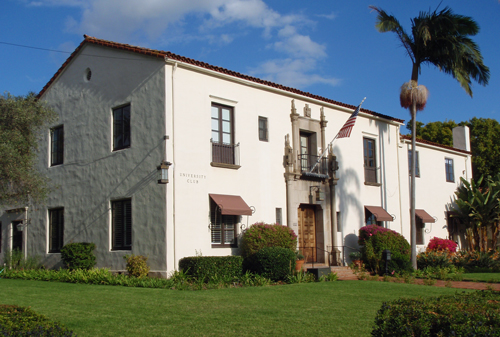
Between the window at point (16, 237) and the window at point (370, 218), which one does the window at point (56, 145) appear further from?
the window at point (370, 218)

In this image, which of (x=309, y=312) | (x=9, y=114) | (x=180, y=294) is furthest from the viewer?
(x=9, y=114)

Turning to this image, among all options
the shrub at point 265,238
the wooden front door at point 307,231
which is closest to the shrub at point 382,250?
the wooden front door at point 307,231

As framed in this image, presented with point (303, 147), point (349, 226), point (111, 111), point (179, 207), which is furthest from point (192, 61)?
point (349, 226)

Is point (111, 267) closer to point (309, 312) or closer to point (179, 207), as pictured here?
point (179, 207)

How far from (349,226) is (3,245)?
46.5 ft

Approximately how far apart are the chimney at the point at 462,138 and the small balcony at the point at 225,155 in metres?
17.3

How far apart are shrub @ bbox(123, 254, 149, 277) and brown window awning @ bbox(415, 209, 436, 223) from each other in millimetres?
13986

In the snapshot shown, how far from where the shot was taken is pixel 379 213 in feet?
71.8

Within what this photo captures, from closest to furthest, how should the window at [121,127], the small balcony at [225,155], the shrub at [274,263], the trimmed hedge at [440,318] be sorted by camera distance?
1. the trimmed hedge at [440,318]
2. the shrub at [274,263]
3. the small balcony at [225,155]
4. the window at [121,127]

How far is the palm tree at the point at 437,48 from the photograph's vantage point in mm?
21219

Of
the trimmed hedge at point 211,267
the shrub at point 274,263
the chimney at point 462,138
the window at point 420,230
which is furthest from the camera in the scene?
the chimney at point 462,138

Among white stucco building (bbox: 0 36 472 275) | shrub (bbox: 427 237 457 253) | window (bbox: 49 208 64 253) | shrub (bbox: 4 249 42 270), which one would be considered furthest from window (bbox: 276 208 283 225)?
shrub (bbox: 427 237 457 253)

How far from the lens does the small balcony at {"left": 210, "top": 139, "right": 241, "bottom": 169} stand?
54.7 feet

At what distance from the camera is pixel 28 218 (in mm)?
20531
